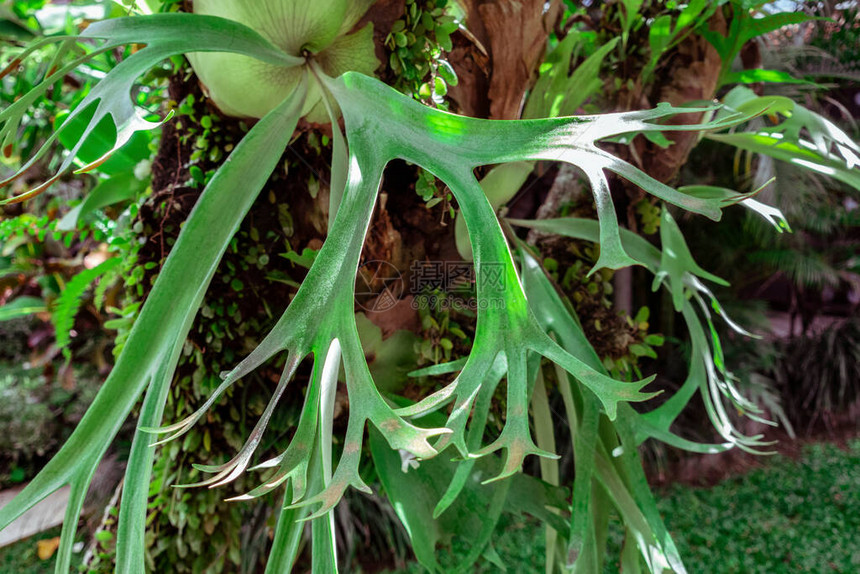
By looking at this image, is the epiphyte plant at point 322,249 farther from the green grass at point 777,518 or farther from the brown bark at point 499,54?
the green grass at point 777,518

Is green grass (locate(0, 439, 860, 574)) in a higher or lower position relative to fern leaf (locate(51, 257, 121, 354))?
lower

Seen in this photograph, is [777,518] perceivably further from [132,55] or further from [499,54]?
[132,55]

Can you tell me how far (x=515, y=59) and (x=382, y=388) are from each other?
483 mm

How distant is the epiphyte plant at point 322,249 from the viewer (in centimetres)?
45

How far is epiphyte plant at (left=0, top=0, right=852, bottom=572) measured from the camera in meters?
0.45

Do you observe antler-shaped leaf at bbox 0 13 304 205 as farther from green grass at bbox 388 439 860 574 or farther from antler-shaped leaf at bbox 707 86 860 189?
green grass at bbox 388 439 860 574

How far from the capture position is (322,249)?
0.49 m

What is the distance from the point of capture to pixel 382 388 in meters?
0.75

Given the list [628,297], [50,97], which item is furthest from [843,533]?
[50,97]

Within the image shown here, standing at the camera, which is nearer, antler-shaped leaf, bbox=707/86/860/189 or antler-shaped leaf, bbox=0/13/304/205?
antler-shaped leaf, bbox=0/13/304/205

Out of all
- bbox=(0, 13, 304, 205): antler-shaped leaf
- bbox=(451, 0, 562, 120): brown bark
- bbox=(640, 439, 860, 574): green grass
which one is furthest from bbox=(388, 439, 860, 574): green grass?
bbox=(0, 13, 304, 205): antler-shaped leaf

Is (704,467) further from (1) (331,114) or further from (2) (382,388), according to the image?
(1) (331,114)

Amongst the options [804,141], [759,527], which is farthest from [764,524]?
[804,141]

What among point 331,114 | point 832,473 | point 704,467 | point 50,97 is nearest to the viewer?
point 331,114
